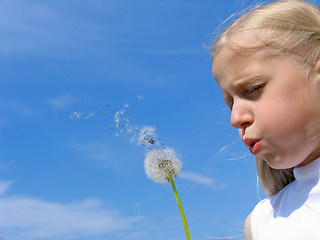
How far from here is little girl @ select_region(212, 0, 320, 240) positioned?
4.52ft

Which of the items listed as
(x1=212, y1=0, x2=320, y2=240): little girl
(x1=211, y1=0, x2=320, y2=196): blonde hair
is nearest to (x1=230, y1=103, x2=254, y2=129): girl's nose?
(x1=212, y1=0, x2=320, y2=240): little girl

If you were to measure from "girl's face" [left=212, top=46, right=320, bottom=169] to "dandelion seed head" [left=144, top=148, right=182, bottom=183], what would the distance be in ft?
3.51

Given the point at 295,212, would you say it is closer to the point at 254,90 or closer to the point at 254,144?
the point at 254,144

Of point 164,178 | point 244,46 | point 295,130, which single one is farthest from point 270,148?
point 164,178

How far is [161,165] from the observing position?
99.3 inches

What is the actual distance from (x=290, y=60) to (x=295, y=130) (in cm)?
25

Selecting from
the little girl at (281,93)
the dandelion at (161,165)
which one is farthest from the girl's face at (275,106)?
the dandelion at (161,165)

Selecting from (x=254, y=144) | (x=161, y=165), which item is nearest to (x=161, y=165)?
(x=161, y=165)

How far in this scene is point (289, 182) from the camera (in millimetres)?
1752

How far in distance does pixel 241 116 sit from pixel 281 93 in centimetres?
16

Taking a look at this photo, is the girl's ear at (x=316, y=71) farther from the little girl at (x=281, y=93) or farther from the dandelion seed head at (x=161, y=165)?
the dandelion seed head at (x=161, y=165)

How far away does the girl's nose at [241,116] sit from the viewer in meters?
1.43

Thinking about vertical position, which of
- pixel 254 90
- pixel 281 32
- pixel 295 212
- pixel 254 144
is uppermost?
pixel 281 32

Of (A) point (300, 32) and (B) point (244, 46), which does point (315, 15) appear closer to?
(A) point (300, 32)
